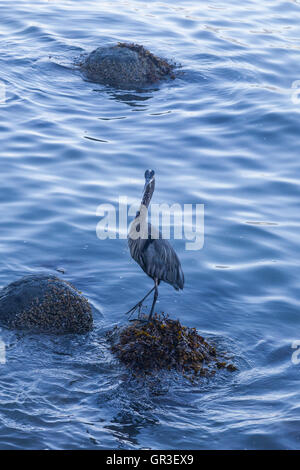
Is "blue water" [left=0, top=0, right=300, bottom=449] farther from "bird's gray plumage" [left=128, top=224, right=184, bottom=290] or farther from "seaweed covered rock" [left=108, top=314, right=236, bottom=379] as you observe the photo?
"bird's gray plumage" [left=128, top=224, right=184, bottom=290]

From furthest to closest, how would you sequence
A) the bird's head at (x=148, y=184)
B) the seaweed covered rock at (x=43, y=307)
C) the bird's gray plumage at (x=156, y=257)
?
the seaweed covered rock at (x=43, y=307) → the bird's gray plumage at (x=156, y=257) → the bird's head at (x=148, y=184)

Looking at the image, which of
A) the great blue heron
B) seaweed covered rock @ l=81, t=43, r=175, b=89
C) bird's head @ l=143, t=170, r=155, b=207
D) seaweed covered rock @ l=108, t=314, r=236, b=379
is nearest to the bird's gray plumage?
the great blue heron

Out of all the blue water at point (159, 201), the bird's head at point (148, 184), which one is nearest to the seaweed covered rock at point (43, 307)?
the blue water at point (159, 201)

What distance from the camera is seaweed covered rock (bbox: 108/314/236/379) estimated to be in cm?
935

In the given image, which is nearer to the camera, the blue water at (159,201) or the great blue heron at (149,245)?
the blue water at (159,201)

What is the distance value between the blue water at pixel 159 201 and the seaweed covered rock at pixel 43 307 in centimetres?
19

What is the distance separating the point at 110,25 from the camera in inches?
926

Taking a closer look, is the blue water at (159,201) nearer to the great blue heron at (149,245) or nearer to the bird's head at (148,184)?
the great blue heron at (149,245)

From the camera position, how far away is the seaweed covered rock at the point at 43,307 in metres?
9.99

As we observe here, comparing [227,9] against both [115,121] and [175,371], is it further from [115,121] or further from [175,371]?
[175,371]

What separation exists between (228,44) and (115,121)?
22.3 feet

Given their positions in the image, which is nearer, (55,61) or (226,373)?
(226,373)

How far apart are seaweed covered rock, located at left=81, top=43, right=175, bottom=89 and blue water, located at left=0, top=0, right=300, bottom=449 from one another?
1.33 ft

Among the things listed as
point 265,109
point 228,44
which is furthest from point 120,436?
point 228,44
